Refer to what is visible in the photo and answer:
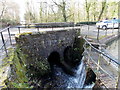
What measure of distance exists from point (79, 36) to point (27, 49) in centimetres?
483

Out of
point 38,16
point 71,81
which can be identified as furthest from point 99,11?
point 71,81

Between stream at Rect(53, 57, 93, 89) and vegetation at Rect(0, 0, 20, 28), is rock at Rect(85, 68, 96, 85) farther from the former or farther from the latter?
vegetation at Rect(0, 0, 20, 28)

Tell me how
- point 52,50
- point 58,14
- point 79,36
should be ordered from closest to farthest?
point 52,50 → point 79,36 → point 58,14

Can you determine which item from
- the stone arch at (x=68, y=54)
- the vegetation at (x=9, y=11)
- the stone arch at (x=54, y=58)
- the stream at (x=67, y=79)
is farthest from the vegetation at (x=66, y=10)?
the stream at (x=67, y=79)

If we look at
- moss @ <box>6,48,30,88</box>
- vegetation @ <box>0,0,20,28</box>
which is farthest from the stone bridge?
vegetation @ <box>0,0,20,28</box>

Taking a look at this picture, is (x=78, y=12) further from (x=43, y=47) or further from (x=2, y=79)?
(x=2, y=79)

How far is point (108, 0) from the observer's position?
792 inches

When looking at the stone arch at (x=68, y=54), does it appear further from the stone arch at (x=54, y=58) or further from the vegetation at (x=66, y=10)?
the vegetation at (x=66, y=10)

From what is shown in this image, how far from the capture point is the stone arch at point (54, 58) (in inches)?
345

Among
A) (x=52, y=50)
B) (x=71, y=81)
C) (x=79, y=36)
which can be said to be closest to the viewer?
(x=71, y=81)

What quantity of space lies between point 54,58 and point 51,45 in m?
1.69

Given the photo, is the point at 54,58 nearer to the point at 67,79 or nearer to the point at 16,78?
the point at 67,79

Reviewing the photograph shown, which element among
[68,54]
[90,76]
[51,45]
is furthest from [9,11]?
[90,76]

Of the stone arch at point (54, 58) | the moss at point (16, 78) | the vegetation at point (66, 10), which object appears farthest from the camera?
the vegetation at point (66, 10)
